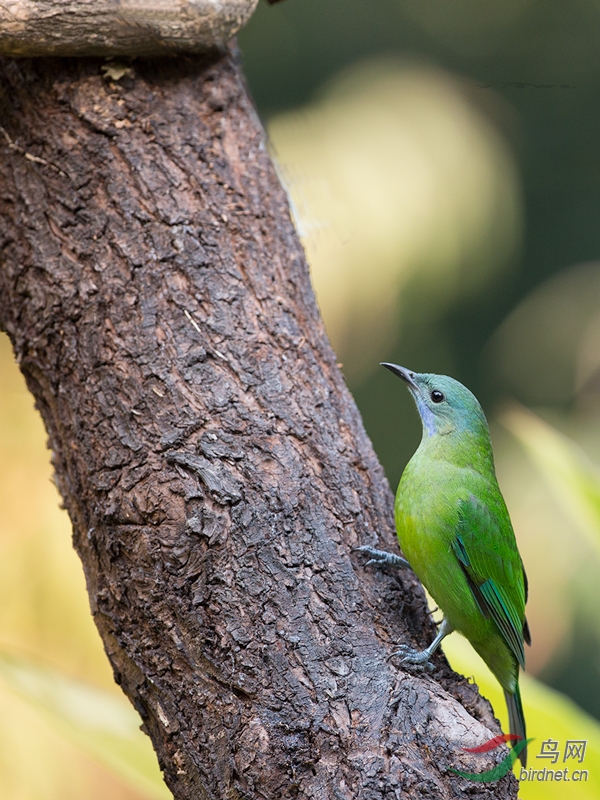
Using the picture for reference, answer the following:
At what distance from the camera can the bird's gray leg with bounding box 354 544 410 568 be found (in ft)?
7.52

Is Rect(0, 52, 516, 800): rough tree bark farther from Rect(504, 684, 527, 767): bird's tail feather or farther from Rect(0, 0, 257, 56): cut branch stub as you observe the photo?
Rect(504, 684, 527, 767): bird's tail feather

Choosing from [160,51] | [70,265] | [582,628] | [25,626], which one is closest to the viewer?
[70,265]

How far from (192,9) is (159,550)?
1743 millimetres

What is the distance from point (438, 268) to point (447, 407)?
3134mm

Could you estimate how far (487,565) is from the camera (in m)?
2.68

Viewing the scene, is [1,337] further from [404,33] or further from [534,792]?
[534,792]

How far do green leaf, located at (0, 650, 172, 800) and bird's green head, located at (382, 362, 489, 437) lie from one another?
172cm

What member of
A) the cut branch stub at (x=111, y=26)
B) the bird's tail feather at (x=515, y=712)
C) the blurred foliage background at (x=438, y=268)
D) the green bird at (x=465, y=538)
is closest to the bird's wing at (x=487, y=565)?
A: the green bird at (x=465, y=538)

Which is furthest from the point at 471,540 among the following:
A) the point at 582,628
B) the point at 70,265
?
the point at 582,628

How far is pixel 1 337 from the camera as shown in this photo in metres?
5.54
